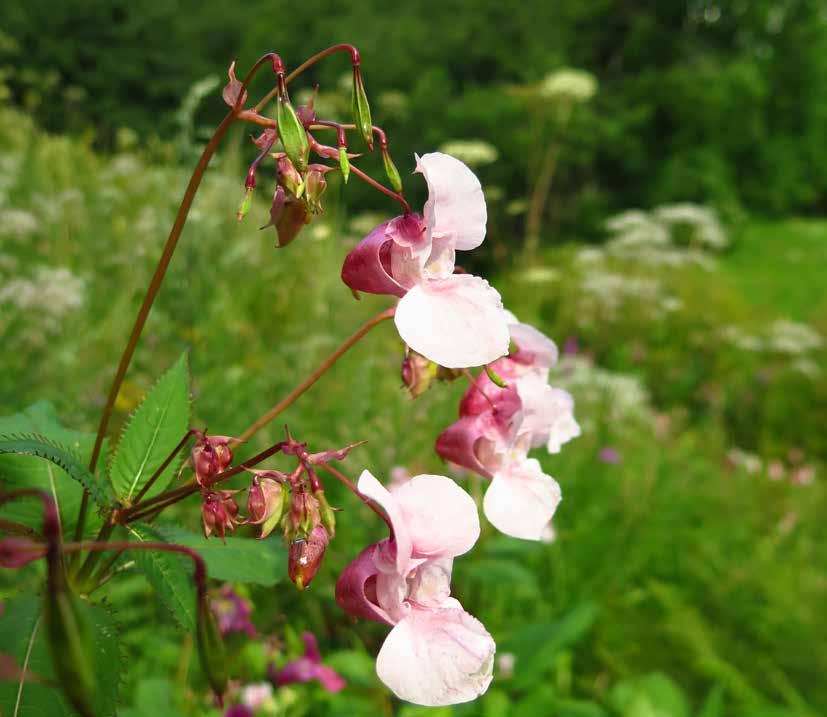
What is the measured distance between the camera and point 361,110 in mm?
632

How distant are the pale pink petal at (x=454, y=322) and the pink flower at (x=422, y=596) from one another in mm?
99

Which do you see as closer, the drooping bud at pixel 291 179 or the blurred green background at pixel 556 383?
the drooping bud at pixel 291 179

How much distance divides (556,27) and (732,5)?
11.4 feet

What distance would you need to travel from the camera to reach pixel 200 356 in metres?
2.36

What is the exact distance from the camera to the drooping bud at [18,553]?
0.43 m

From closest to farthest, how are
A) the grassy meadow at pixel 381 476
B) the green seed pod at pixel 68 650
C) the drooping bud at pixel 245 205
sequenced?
the green seed pod at pixel 68 650, the drooping bud at pixel 245 205, the grassy meadow at pixel 381 476

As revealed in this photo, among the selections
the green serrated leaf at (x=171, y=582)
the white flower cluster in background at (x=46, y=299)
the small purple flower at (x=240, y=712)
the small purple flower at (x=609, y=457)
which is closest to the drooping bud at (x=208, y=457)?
the green serrated leaf at (x=171, y=582)

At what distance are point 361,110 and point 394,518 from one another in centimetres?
34

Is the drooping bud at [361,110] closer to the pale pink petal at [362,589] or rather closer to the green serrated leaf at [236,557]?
the pale pink petal at [362,589]

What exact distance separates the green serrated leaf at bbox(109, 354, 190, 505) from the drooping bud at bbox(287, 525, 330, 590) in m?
0.26

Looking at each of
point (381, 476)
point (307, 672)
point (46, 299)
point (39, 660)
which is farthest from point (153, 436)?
point (46, 299)

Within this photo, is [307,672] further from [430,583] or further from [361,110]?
[361,110]

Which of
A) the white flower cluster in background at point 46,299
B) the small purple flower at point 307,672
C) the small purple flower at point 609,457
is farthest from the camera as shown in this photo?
the small purple flower at point 609,457

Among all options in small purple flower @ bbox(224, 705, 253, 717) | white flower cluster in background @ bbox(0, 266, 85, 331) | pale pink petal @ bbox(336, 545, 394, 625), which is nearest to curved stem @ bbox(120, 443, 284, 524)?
pale pink petal @ bbox(336, 545, 394, 625)
